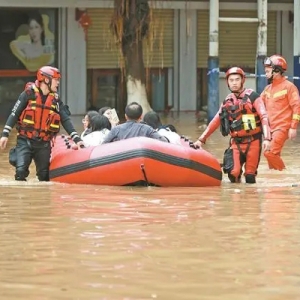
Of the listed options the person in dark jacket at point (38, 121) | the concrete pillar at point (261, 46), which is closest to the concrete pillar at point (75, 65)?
the concrete pillar at point (261, 46)

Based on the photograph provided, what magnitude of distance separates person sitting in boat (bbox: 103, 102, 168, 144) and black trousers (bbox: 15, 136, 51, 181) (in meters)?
0.74

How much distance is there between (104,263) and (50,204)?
351 cm

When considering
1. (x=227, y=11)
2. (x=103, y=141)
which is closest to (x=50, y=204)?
(x=103, y=141)

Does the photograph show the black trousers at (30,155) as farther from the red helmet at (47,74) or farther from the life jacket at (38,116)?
the red helmet at (47,74)

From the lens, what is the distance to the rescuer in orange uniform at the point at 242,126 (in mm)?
14094

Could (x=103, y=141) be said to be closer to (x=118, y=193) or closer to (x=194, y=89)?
(x=118, y=193)

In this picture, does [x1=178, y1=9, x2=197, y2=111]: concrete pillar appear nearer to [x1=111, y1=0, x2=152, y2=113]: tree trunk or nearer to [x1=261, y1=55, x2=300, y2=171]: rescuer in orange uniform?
[x1=111, y1=0, x2=152, y2=113]: tree trunk

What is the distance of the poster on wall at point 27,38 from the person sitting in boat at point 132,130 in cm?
1478

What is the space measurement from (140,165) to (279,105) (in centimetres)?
275

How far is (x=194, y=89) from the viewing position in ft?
101

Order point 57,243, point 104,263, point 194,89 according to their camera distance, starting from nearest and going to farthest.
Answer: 1. point 104,263
2. point 57,243
3. point 194,89

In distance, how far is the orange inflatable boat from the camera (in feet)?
43.5

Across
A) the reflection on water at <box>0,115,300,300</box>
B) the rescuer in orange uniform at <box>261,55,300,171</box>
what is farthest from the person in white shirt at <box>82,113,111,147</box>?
the rescuer in orange uniform at <box>261,55,300,171</box>

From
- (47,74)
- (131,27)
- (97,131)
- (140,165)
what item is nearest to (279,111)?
(97,131)
